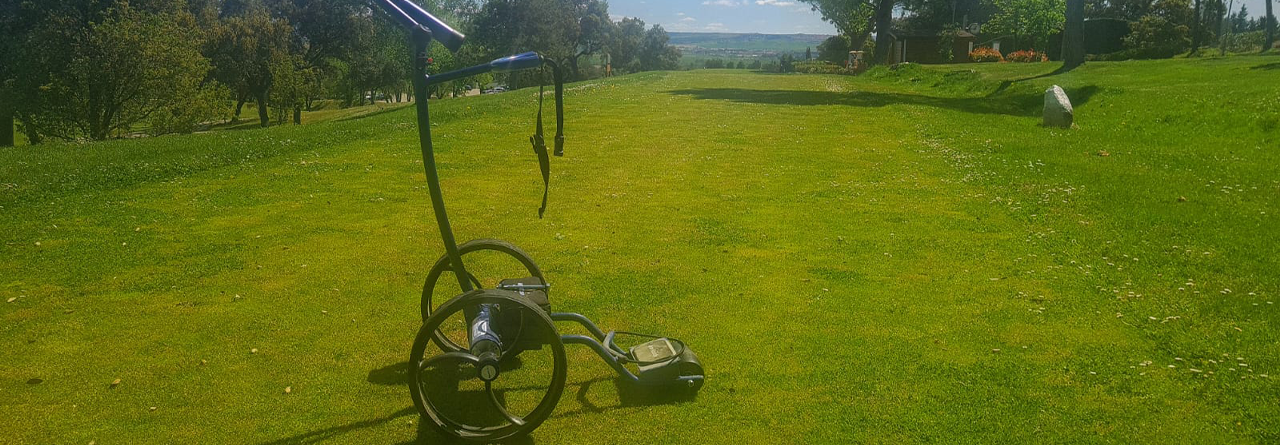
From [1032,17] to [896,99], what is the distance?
31271 mm

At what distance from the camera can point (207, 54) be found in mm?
56188

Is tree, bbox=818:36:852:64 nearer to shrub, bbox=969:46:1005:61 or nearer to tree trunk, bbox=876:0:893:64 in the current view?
shrub, bbox=969:46:1005:61

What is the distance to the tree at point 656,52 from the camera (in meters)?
143

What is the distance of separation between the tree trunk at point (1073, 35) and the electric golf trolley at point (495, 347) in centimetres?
3624

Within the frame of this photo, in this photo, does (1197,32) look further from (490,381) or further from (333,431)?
(333,431)

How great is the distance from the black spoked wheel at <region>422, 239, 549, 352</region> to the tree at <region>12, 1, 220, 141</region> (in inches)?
1401

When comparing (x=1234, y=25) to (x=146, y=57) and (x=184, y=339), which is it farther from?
(x=184, y=339)

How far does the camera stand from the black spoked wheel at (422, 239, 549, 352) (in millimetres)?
6102

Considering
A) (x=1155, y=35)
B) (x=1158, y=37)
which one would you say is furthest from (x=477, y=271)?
(x=1158, y=37)

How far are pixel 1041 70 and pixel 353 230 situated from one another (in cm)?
3839

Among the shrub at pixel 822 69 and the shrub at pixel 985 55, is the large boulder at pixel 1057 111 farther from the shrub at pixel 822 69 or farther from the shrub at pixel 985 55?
the shrub at pixel 822 69

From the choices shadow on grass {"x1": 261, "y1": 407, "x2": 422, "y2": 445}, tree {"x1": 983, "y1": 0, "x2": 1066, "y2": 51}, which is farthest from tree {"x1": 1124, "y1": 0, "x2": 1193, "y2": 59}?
shadow on grass {"x1": 261, "y1": 407, "x2": 422, "y2": 445}

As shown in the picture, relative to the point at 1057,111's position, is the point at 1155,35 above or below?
above

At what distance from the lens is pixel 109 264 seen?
30.0 ft
